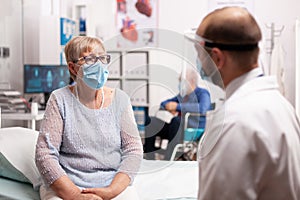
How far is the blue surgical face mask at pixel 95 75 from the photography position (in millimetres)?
1471

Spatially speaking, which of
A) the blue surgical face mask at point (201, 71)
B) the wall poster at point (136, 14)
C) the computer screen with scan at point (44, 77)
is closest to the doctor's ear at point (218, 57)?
the blue surgical face mask at point (201, 71)

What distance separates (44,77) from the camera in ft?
11.4

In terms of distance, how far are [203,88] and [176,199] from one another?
0.64m

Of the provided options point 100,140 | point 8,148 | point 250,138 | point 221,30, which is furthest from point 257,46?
point 8,148

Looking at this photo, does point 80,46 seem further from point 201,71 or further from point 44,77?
point 44,77

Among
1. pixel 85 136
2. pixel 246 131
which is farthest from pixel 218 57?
pixel 85 136

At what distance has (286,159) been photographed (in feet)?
3.01

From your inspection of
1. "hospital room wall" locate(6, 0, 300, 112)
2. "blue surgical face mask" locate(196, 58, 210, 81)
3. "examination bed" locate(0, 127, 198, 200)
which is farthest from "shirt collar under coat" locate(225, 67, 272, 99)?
"hospital room wall" locate(6, 0, 300, 112)

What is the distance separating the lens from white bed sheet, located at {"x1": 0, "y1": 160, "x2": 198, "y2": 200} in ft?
5.40

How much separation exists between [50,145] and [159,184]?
56cm

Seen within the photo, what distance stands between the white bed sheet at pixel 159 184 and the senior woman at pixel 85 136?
0.12m

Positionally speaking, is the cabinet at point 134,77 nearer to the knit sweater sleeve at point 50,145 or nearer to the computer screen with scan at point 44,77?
the knit sweater sleeve at point 50,145

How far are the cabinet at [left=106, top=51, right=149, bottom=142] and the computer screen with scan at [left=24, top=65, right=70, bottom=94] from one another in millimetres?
2053

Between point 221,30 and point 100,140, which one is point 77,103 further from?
point 221,30
